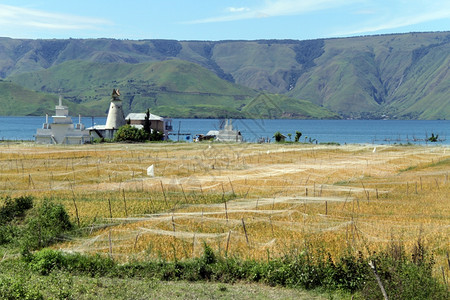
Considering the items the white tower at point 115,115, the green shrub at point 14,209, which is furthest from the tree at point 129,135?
the green shrub at point 14,209

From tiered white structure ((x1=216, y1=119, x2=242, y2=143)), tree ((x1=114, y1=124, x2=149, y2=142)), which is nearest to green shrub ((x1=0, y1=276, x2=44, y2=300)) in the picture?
tree ((x1=114, y1=124, x2=149, y2=142))

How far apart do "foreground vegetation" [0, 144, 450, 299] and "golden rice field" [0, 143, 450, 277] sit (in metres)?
0.08

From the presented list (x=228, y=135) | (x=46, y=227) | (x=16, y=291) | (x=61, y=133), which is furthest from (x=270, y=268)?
(x=228, y=135)

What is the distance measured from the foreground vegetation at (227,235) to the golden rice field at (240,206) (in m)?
0.08

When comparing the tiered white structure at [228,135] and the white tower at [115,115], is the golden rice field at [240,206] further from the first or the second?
the tiered white structure at [228,135]

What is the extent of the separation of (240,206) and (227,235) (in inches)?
297

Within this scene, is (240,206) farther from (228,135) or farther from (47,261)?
(228,135)

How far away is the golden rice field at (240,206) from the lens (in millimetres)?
18877

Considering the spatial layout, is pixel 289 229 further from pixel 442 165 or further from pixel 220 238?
pixel 442 165

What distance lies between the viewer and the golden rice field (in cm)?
1888

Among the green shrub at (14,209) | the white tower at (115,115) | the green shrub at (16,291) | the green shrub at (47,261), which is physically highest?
the white tower at (115,115)

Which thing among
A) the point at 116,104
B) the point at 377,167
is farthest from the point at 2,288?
the point at 116,104

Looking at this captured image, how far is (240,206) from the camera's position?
26.7 metres

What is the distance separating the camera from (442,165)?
52875 millimetres
